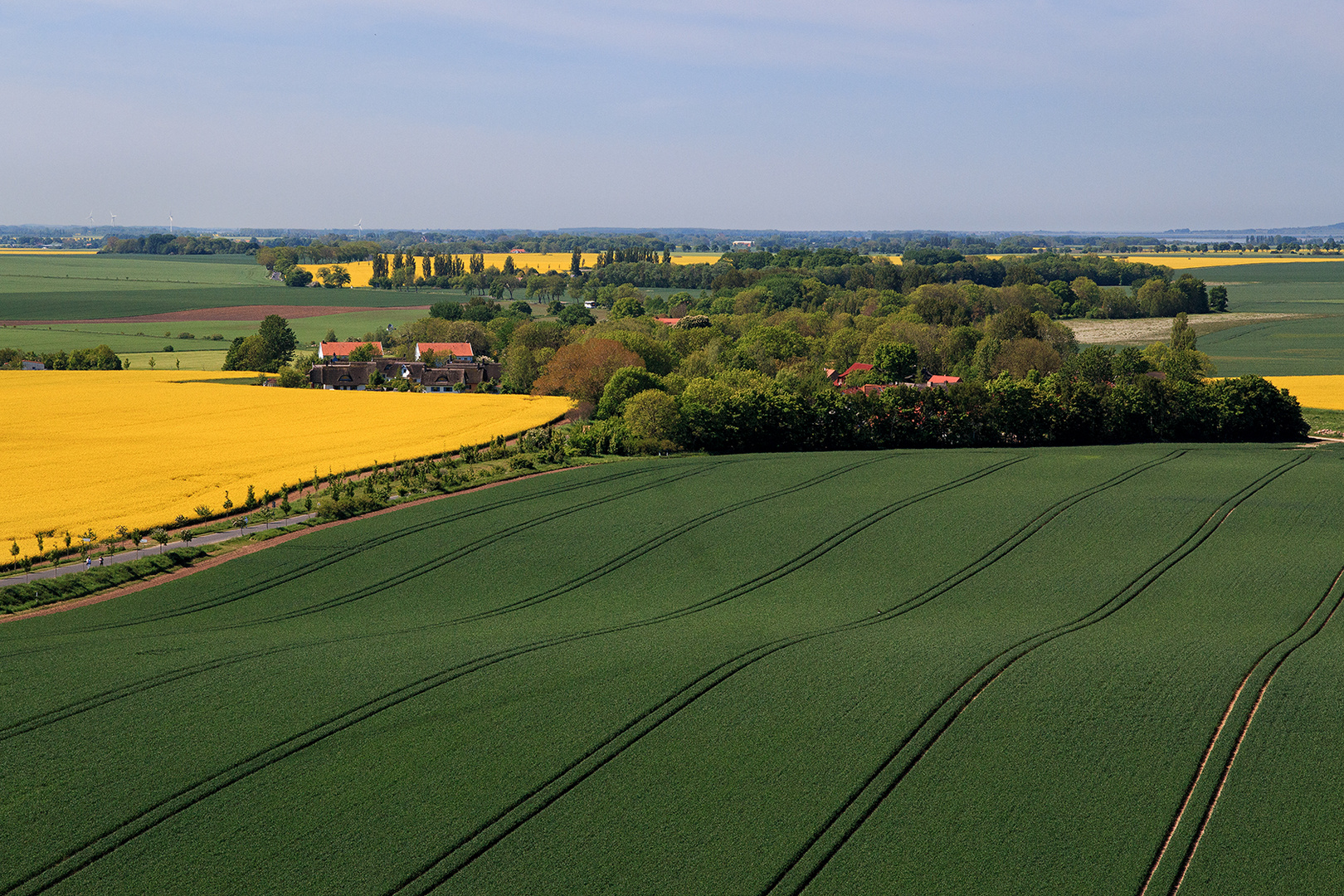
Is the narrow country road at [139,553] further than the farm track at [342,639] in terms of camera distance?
Yes

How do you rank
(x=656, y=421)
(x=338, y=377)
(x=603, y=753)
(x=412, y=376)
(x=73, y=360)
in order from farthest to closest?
(x=73, y=360) < (x=412, y=376) < (x=338, y=377) < (x=656, y=421) < (x=603, y=753)

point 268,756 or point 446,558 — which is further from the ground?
point 268,756

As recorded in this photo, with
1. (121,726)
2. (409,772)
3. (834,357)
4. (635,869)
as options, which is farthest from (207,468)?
(834,357)

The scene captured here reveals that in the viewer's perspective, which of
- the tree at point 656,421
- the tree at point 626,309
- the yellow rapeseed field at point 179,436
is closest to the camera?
the yellow rapeseed field at point 179,436

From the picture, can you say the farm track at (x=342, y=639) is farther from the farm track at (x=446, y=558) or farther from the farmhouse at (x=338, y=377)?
the farmhouse at (x=338, y=377)

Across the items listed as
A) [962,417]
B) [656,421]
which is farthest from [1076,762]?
[962,417]

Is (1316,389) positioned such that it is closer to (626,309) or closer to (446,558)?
(446,558)

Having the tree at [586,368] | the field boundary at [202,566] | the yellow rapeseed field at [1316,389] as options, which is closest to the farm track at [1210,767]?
the field boundary at [202,566]
